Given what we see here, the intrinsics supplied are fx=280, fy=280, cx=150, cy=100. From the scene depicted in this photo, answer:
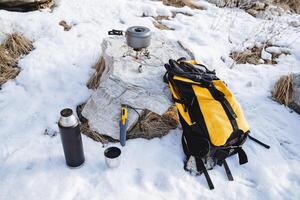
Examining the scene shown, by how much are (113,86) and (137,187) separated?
977 millimetres

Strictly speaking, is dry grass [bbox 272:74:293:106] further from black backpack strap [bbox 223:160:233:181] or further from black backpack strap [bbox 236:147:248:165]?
black backpack strap [bbox 223:160:233:181]

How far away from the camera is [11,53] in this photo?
11.8 feet

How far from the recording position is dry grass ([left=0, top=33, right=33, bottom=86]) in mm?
3358

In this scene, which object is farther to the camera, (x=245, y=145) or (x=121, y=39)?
(x=121, y=39)

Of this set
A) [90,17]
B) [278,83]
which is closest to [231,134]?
[278,83]

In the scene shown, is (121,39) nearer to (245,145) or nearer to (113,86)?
(113,86)

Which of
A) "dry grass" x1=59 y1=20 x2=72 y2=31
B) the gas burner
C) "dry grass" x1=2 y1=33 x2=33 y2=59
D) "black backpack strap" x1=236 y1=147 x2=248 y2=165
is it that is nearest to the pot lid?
the gas burner

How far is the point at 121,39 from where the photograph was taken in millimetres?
3416

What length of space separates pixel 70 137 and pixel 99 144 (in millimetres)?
509

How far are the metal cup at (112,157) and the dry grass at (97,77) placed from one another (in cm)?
100

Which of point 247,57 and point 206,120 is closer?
point 206,120

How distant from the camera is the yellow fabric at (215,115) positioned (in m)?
2.39

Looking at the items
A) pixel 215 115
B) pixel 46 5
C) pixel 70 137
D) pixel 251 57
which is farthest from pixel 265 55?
pixel 46 5

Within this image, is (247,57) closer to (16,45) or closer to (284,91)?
(284,91)
